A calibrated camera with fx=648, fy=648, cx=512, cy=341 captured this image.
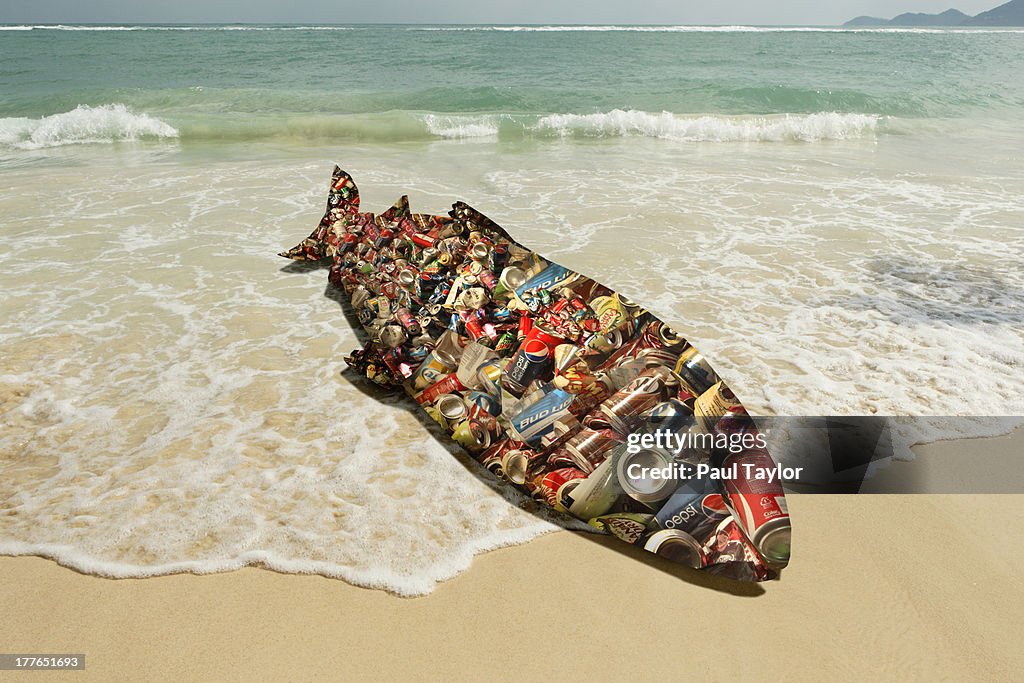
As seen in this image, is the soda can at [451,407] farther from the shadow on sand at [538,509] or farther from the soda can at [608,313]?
the soda can at [608,313]

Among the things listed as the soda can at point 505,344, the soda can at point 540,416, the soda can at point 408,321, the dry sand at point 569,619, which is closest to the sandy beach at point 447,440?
the dry sand at point 569,619

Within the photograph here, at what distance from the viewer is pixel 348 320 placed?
4.03m

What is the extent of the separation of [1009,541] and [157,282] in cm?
493

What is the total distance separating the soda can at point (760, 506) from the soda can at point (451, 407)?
1096 mm

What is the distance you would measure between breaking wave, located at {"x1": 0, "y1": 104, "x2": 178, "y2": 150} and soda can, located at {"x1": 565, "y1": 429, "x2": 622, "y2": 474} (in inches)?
483

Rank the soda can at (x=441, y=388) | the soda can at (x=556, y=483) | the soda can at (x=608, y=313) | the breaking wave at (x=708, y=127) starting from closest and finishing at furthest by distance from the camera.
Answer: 1. the soda can at (x=556, y=483)
2. the soda can at (x=608, y=313)
3. the soda can at (x=441, y=388)
4. the breaking wave at (x=708, y=127)

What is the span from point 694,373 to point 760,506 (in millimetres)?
557

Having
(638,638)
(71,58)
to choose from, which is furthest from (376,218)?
(71,58)

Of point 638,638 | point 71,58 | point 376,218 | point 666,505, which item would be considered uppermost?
point 71,58

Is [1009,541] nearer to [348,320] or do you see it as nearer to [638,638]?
[638,638]

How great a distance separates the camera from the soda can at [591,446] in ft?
7.73

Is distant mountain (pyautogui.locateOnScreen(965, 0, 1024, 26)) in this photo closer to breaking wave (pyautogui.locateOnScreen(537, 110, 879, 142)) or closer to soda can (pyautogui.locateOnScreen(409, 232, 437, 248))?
breaking wave (pyautogui.locateOnScreen(537, 110, 879, 142))

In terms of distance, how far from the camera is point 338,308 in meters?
4.20

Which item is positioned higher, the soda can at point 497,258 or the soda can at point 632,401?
the soda can at point 497,258
